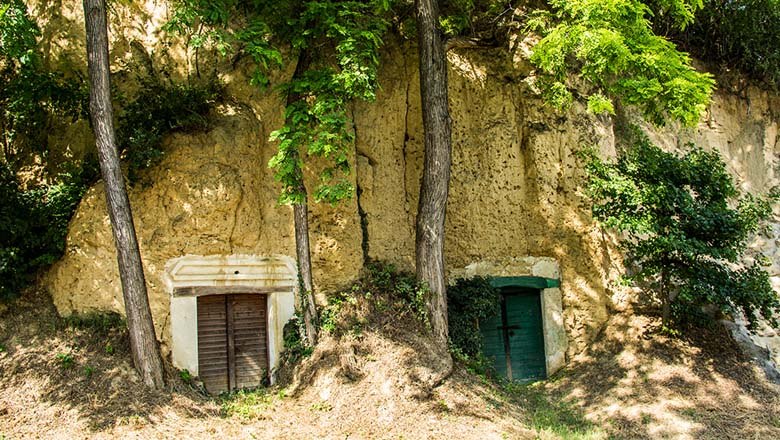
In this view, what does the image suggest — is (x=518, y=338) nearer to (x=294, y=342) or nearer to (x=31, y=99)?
(x=294, y=342)

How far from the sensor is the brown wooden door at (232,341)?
11.9 m

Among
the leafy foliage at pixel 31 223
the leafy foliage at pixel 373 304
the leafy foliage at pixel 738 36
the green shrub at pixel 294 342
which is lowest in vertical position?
the green shrub at pixel 294 342

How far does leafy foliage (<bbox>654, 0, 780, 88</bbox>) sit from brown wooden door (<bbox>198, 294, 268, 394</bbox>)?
1109cm

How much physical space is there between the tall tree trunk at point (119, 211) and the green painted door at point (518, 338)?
21.4 feet

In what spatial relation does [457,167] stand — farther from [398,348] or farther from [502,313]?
[398,348]

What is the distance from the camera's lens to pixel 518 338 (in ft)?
46.7

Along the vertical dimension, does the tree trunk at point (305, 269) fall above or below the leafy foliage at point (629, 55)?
below

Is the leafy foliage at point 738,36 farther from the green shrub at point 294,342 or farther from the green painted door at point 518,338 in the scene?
the green shrub at point 294,342

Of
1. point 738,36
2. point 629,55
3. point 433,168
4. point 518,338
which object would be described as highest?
point 738,36

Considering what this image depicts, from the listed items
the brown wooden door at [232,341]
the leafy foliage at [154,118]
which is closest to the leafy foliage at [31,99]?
the leafy foliage at [154,118]

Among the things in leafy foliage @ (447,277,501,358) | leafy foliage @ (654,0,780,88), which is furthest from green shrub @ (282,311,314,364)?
leafy foliage @ (654,0,780,88)

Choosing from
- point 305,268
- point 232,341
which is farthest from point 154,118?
point 232,341

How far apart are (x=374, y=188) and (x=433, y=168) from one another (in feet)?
5.39

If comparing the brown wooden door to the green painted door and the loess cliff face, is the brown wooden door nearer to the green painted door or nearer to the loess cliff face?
the loess cliff face
